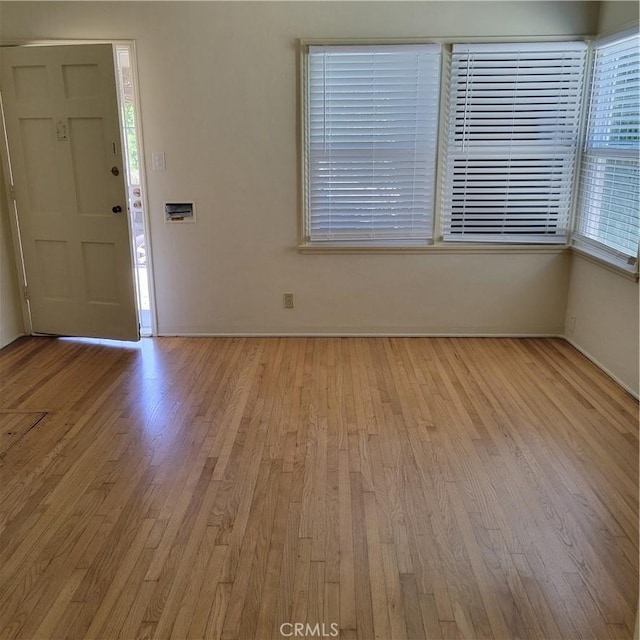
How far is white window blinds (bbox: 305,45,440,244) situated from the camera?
12.6 feet

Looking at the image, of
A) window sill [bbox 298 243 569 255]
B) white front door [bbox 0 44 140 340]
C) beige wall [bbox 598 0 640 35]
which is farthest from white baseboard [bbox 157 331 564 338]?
beige wall [bbox 598 0 640 35]

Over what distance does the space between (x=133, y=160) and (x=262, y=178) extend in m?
1.86

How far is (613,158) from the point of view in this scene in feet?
11.7

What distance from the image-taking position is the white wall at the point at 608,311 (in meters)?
3.36

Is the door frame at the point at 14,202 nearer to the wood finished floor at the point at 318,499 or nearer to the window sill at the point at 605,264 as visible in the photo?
the wood finished floor at the point at 318,499

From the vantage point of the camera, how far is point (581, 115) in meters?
3.92

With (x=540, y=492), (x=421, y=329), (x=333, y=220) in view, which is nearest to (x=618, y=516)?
(x=540, y=492)

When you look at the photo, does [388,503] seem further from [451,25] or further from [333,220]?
[451,25]

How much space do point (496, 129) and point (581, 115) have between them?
592mm

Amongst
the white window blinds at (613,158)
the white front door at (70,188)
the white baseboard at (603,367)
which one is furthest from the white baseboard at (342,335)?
the white window blinds at (613,158)

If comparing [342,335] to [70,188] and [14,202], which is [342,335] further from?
[14,202]

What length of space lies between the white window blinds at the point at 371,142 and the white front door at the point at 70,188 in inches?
53.5

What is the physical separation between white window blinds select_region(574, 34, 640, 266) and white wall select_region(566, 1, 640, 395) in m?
0.13

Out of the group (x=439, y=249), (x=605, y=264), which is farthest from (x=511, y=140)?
(x=605, y=264)
